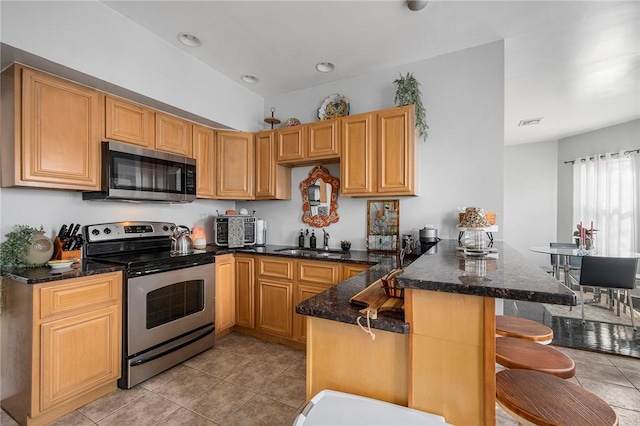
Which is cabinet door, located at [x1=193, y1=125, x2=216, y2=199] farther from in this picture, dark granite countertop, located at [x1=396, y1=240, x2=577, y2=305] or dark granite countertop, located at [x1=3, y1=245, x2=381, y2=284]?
dark granite countertop, located at [x1=396, y1=240, x2=577, y2=305]

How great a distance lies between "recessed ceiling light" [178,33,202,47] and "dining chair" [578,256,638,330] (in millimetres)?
4591

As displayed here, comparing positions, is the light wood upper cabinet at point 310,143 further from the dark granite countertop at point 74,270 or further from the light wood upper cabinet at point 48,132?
the light wood upper cabinet at point 48,132

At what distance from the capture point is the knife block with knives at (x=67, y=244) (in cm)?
209

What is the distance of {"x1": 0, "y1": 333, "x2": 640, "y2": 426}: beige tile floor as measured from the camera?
181cm

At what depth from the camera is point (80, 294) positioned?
1864 millimetres

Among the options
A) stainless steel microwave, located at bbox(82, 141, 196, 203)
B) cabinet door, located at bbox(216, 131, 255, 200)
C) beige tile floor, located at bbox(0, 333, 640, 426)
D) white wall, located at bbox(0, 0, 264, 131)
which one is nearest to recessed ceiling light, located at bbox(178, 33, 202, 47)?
Answer: white wall, located at bbox(0, 0, 264, 131)

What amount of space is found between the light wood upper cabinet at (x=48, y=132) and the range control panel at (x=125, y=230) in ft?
1.37

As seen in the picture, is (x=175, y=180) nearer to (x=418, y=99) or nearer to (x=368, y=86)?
(x=368, y=86)

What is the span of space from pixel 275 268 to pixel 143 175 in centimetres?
146

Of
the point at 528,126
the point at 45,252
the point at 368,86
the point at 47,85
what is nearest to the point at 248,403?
the point at 45,252

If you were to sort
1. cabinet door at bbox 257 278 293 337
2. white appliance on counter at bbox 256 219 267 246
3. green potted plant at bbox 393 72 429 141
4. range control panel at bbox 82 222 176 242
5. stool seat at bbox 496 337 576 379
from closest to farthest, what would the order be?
stool seat at bbox 496 337 576 379, range control panel at bbox 82 222 176 242, green potted plant at bbox 393 72 429 141, cabinet door at bbox 257 278 293 337, white appliance on counter at bbox 256 219 267 246

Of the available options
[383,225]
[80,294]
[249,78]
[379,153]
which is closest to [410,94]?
[379,153]

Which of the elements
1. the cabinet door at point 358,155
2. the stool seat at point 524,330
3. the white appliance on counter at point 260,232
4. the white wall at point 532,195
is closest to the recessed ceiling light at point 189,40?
the cabinet door at point 358,155

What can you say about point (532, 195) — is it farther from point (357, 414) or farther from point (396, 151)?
point (357, 414)
